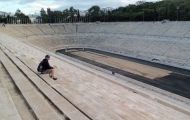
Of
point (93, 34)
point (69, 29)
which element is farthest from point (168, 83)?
point (69, 29)

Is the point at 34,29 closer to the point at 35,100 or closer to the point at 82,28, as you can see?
the point at 82,28

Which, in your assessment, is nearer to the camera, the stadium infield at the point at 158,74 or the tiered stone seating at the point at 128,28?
the stadium infield at the point at 158,74

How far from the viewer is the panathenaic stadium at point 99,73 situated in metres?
3.75

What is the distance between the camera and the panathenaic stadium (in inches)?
148

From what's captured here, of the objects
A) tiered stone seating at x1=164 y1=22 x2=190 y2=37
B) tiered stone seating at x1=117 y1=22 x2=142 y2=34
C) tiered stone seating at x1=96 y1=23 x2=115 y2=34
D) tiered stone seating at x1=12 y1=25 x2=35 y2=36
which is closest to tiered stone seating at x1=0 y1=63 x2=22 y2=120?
tiered stone seating at x1=164 y1=22 x2=190 y2=37

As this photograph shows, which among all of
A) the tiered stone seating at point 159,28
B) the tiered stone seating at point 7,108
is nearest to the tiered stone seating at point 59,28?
the tiered stone seating at point 159,28

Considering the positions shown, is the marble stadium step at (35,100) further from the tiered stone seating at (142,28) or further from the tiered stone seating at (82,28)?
the tiered stone seating at (82,28)

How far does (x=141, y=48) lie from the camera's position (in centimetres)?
2584

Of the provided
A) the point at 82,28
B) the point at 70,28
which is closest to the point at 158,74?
the point at 82,28

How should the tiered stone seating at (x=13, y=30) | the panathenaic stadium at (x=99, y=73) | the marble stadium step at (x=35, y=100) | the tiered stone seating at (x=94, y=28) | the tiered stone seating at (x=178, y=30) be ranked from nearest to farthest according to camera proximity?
the marble stadium step at (x=35, y=100)
the panathenaic stadium at (x=99, y=73)
the tiered stone seating at (x=178, y=30)
the tiered stone seating at (x=13, y=30)
the tiered stone seating at (x=94, y=28)

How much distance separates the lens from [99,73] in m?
8.46

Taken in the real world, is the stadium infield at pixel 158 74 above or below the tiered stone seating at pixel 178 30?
below

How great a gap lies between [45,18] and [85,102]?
52741mm

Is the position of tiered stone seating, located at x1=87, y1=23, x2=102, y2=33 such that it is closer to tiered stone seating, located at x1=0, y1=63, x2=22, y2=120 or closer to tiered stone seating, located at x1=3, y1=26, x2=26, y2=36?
tiered stone seating, located at x1=3, y1=26, x2=26, y2=36
